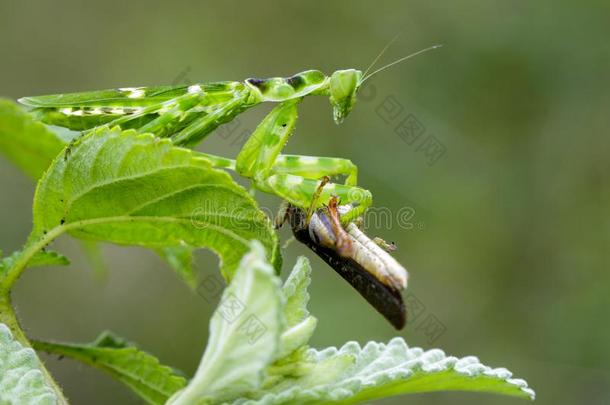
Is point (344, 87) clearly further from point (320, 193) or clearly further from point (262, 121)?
point (320, 193)

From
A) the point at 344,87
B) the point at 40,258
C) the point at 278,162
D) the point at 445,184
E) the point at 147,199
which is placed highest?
the point at 445,184

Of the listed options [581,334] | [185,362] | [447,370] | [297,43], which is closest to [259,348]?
[447,370]

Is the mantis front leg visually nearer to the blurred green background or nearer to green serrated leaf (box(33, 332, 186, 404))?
green serrated leaf (box(33, 332, 186, 404))

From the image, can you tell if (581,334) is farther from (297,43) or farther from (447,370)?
(447,370)

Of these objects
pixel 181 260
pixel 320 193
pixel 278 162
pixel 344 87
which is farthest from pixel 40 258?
pixel 344 87

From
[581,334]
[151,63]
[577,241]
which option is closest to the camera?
[581,334]
